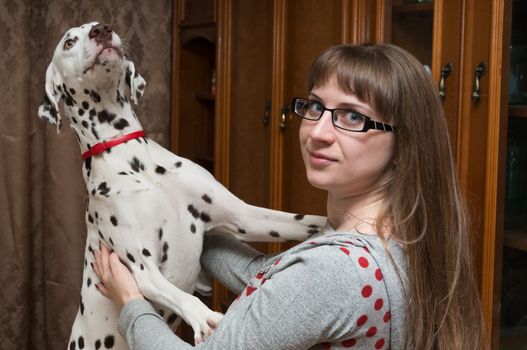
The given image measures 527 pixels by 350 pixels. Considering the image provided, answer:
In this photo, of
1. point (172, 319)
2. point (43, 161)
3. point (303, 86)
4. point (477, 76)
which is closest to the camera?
point (172, 319)

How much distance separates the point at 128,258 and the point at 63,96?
0.44 metres

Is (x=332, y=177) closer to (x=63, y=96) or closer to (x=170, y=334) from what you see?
(x=170, y=334)

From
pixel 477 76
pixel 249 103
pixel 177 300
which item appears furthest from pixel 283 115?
pixel 177 300

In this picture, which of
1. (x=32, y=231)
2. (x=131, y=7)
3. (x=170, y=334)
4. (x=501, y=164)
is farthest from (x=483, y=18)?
(x=32, y=231)

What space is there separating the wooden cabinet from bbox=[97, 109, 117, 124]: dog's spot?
1031mm

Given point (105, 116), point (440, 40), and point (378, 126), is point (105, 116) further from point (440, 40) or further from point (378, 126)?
point (440, 40)

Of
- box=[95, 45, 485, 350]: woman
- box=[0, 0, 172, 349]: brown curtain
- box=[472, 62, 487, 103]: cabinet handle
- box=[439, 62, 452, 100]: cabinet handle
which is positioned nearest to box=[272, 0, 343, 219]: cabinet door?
box=[439, 62, 452, 100]: cabinet handle

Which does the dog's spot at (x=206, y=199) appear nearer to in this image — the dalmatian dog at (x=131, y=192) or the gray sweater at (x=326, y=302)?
the dalmatian dog at (x=131, y=192)

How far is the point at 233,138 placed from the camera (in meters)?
3.33

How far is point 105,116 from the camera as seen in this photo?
1749 mm

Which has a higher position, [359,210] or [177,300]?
[359,210]

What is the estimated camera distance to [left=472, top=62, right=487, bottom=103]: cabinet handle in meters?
2.11

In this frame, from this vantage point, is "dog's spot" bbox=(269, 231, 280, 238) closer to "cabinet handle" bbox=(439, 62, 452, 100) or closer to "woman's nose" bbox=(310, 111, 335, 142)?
"woman's nose" bbox=(310, 111, 335, 142)

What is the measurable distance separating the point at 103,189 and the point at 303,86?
1.33 m
